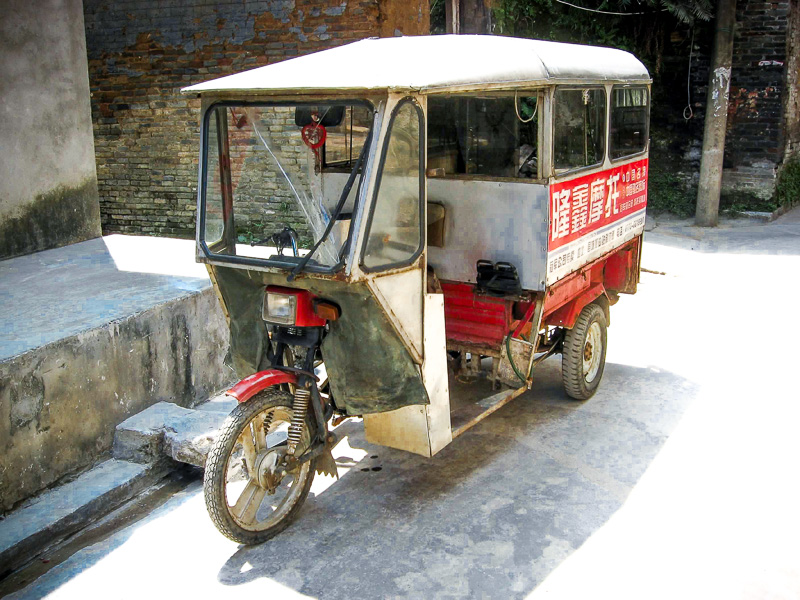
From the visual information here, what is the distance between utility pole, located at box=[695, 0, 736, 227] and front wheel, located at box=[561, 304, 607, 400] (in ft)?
22.7

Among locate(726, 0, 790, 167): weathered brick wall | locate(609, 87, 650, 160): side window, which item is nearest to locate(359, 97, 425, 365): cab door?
locate(609, 87, 650, 160): side window

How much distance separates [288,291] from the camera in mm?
3660

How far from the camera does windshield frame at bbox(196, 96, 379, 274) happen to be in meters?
3.38

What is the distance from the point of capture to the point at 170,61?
30.0 ft

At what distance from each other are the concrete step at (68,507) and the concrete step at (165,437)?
69mm

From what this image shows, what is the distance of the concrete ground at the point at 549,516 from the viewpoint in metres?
3.43

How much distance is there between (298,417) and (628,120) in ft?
11.6

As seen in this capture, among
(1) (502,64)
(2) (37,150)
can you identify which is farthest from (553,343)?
(2) (37,150)

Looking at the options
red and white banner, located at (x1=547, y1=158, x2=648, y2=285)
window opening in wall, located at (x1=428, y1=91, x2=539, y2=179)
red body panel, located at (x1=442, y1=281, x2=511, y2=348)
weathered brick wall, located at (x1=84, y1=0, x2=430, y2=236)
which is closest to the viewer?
red and white banner, located at (x1=547, y1=158, x2=648, y2=285)

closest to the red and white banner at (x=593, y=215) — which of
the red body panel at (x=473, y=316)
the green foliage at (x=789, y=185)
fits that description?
the red body panel at (x=473, y=316)

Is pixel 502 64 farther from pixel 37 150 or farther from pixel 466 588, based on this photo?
pixel 37 150

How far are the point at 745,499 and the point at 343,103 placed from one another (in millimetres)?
2928

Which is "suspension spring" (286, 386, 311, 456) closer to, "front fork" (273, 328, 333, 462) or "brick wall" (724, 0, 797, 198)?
"front fork" (273, 328, 333, 462)

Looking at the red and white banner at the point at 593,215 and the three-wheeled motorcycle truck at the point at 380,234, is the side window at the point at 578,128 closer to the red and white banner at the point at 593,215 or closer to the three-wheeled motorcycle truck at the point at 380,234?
the three-wheeled motorcycle truck at the point at 380,234
